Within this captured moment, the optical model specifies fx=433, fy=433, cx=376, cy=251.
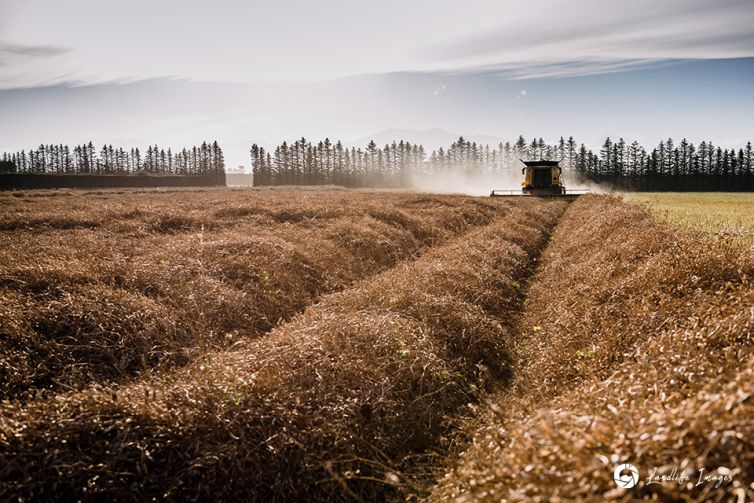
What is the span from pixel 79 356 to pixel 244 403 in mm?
3206

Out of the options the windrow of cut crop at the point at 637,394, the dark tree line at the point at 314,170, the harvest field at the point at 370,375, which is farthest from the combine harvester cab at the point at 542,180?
the dark tree line at the point at 314,170

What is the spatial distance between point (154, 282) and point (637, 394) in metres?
8.71

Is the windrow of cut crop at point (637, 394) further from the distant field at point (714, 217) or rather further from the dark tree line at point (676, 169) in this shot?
the dark tree line at point (676, 169)

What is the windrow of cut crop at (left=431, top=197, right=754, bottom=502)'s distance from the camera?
2580 mm

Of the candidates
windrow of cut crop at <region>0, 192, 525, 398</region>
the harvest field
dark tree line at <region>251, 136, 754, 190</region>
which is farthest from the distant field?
dark tree line at <region>251, 136, 754, 190</region>

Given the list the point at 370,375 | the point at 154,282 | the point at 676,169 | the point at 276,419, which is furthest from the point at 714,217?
the point at 676,169

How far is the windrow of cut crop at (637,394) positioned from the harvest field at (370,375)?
0.02 m

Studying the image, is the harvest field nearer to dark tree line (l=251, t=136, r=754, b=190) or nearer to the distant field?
the distant field

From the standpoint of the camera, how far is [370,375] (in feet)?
19.4

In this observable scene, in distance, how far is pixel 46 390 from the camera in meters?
5.58

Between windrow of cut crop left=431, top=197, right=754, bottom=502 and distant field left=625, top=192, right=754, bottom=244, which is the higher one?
distant field left=625, top=192, right=754, bottom=244

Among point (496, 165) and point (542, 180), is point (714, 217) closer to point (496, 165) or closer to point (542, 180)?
point (542, 180)

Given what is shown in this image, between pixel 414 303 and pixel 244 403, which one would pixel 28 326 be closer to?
pixel 244 403

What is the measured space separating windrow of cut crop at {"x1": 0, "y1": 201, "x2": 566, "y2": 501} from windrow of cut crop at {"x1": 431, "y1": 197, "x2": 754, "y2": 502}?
2.85ft
